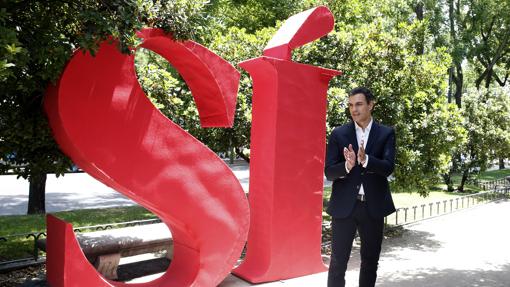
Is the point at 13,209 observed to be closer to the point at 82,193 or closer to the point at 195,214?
the point at 82,193

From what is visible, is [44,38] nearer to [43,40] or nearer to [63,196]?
[43,40]

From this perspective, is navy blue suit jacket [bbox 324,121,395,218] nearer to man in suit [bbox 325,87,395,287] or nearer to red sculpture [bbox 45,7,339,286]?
man in suit [bbox 325,87,395,287]

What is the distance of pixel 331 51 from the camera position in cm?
1002

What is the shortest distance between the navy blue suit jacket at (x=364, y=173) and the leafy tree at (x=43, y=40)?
2.22m

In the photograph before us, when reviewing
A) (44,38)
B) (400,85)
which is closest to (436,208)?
(400,85)

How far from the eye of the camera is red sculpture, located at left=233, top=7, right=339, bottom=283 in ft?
21.6

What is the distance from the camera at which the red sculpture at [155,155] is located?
4785mm

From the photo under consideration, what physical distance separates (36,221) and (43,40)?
28.3ft

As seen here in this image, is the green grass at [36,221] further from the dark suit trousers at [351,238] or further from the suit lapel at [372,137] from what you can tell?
the suit lapel at [372,137]

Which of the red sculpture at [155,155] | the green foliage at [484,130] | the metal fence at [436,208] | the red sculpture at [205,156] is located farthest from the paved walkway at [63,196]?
the green foliage at [484,130]

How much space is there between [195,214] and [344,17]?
10271 millimetres

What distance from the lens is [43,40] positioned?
15.3ft

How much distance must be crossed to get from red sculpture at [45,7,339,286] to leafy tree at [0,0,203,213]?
0.24 meters

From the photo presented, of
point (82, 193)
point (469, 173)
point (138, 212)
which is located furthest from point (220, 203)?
point (469, 173)
